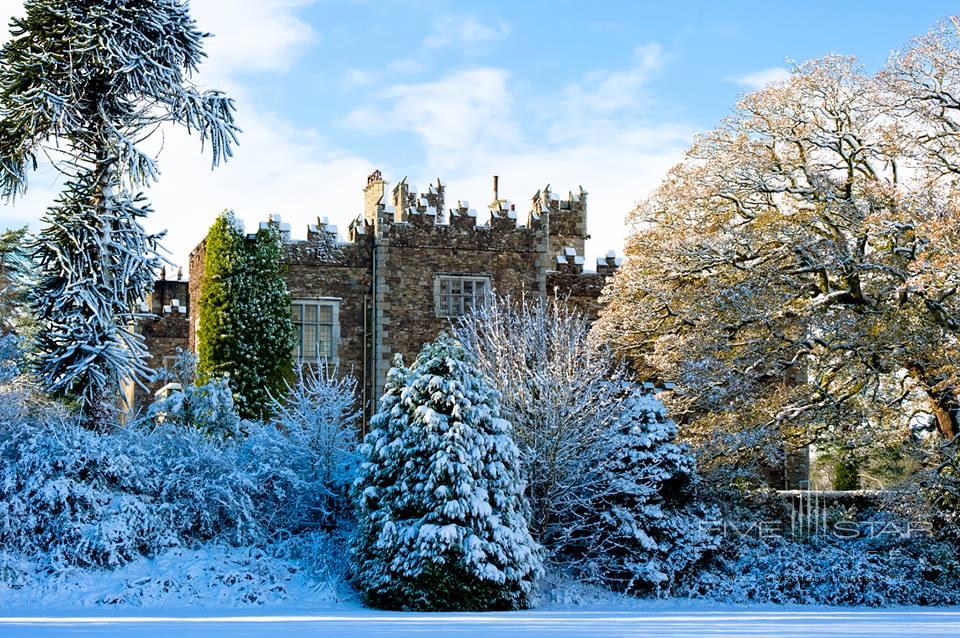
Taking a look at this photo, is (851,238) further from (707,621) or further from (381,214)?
(381,214)

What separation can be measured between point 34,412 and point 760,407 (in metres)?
11.3

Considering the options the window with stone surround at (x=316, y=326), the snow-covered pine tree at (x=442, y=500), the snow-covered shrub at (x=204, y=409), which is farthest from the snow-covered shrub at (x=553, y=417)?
the window with stone surround at (x=316, y=326)

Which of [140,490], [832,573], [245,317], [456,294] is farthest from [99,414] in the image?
[832,573]

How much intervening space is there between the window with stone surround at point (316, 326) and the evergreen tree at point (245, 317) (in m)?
1.01

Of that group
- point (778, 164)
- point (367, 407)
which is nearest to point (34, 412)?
point (367, 407)

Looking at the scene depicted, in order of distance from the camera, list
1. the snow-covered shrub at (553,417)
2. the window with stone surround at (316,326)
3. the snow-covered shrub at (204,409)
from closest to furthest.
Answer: the snow-covered shrub at (553,417) < the snow-covered shrub at (204,409) < the window with stone surround at (316,326)

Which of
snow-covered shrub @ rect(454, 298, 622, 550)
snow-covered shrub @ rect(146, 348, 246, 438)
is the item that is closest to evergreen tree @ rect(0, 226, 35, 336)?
snow-covered shrub @ rect(146, 348, 246, 438)

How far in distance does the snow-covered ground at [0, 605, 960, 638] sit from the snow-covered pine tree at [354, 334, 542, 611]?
1.85 feet

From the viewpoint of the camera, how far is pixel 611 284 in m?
21.0

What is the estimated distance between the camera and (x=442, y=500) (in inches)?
566

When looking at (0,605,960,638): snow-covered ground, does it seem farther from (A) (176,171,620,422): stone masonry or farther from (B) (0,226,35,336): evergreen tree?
(B) (0,226,35,336): evergreen tree

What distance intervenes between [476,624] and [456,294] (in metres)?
13.3

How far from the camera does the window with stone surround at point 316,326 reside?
80.2 feet

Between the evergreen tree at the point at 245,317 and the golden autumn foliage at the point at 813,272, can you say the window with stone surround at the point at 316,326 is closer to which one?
the evergreen tree at the point at 245,317
